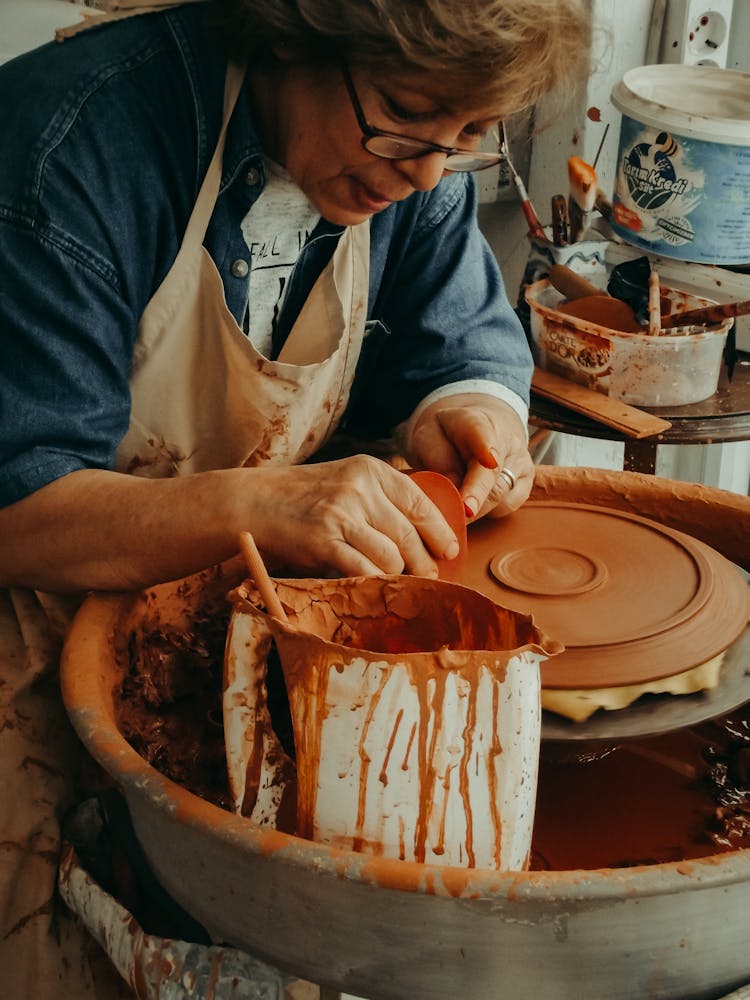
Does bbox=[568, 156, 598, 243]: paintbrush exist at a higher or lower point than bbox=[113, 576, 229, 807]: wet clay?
higher

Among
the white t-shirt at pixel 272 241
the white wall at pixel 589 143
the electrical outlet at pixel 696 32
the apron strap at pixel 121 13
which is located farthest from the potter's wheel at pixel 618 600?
the electrical outlet at pixel 696 32

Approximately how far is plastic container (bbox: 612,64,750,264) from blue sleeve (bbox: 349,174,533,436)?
2.06ft

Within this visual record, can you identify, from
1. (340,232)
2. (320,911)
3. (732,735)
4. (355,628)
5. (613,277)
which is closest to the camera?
(320,911)

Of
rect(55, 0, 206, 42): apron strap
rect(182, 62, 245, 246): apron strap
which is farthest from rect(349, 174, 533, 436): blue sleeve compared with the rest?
rect(55, 0, 206, 42): apron strap

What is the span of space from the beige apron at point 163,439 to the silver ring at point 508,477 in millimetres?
271

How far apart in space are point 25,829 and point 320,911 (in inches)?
19.7

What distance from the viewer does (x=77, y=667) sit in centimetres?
105

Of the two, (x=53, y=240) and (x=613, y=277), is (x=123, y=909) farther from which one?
(x=613, y=277)

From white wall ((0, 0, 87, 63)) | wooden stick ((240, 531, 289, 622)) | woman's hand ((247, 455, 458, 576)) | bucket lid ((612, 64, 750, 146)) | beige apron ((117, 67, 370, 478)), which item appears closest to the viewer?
wooden stick ((240, 531, 289, 622))

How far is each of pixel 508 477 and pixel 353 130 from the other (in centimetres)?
48

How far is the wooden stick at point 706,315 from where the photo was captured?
6.09ft

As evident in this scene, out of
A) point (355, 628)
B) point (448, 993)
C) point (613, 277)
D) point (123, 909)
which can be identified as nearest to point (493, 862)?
point (448, 993)

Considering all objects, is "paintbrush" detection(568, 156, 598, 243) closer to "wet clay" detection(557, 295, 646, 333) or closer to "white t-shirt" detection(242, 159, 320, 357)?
"wet clay" detection(557, 295, 646, 333)

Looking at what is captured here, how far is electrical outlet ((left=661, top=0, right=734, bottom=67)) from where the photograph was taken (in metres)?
2.53
